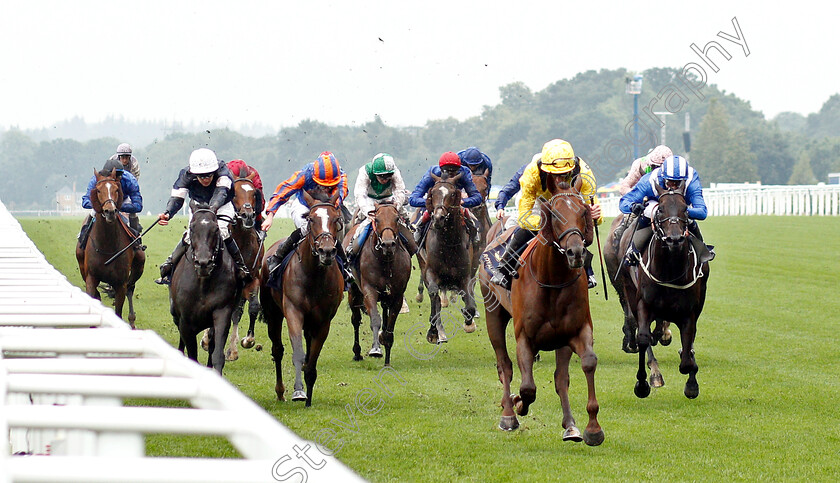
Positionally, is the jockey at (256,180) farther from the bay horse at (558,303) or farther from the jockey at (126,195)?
the bay horse at (558,303)

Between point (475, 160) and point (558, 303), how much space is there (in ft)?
23.7

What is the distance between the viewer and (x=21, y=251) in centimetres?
812

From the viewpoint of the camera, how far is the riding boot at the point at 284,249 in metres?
9.20

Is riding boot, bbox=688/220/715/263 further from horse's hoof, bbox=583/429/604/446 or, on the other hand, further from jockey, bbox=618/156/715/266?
horse's hoof, bbox=583/429/604/446

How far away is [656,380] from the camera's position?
9734 millimetres

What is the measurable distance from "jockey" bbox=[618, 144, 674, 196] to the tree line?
25100 mm

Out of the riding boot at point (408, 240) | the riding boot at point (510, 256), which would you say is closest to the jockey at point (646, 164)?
the riding boot at point (408, 240)

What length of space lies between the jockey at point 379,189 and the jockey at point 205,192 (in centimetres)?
214

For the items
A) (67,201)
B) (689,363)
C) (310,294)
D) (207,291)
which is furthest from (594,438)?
(67,201)

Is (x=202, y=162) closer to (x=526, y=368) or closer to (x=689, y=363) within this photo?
(x=526, y=368)

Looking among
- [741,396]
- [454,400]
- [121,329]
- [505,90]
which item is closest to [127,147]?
[454,400]

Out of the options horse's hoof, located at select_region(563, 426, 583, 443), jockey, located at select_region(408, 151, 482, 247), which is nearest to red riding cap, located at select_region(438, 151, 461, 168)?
jockey, located at select_region(408, 151, 482, 247)

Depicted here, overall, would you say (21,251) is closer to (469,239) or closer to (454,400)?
(454,400)

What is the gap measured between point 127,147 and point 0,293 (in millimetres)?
8846
